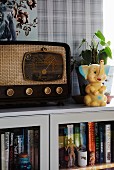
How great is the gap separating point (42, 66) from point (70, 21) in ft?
1.64

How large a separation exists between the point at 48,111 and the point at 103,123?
355 mm

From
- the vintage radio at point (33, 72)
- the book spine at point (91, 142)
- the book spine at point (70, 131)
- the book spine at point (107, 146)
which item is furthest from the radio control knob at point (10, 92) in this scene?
the book spine at point (107, 146)

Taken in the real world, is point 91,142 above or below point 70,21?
below

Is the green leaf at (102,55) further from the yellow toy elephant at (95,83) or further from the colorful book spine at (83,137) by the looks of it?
the colorful book spine at (83,137)

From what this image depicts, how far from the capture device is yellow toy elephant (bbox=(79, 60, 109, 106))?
6.27ft

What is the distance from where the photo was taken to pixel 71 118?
6.06ft

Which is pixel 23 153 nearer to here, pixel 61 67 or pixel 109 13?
pixel 61 67

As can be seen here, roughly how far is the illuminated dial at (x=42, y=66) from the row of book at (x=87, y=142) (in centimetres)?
27

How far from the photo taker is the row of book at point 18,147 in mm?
1735

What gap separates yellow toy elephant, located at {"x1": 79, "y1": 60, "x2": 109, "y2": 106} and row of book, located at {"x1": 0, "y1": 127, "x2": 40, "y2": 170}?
0.35 m

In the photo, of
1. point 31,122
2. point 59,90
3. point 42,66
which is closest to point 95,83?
point 59,90

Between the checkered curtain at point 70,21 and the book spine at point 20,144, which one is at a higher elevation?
the checkered curtain at point 70,21

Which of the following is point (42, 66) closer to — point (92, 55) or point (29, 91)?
point (29, 91)

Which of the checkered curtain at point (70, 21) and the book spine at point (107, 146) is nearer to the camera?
the book spine at point (107, 146)
